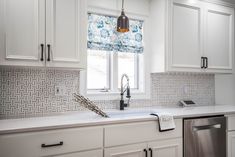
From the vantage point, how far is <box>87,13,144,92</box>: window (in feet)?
8.23

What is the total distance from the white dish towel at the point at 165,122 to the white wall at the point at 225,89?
59.9 inches

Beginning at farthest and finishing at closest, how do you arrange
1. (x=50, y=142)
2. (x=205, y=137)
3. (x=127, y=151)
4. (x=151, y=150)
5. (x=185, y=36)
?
(x=185, y=36) < (x=205, y=137) < (x=151, y=150) < (x=127, y=151) < (x=50, y=142)

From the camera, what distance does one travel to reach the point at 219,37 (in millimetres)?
2855

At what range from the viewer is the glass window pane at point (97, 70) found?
8.27 feet

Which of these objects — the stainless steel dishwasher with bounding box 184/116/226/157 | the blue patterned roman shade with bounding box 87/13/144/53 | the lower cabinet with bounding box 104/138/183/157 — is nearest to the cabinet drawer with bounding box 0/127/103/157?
the lower cabinet with bounding box 104/138/183/157

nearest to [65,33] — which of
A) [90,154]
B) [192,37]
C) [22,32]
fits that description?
[22,32]

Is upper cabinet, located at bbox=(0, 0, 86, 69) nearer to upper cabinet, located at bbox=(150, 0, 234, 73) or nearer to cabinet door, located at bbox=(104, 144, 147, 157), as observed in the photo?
cabinet door, located at bbox=(104, 144, 147, 157)

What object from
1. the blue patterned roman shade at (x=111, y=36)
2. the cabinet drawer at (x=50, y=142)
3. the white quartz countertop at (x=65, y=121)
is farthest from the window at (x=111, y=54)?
the cabinet drawer at (x=50, y=142)

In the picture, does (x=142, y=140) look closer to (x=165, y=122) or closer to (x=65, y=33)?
(x=165, y=122)

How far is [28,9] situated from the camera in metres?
1.82

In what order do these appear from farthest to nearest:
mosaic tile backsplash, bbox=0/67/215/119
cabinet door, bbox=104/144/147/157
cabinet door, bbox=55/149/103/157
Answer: mosaic tile backsplash, bbox=0/67/215/119 < cabinet door, bbox=104/144/147/157 < cabinet door, bbox=55/149/103/157

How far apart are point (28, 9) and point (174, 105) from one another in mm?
2150

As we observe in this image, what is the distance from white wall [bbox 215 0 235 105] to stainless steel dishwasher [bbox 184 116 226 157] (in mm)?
890

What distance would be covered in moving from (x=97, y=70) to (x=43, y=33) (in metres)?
0.87
